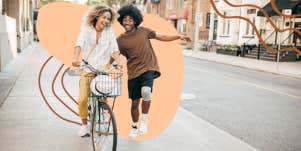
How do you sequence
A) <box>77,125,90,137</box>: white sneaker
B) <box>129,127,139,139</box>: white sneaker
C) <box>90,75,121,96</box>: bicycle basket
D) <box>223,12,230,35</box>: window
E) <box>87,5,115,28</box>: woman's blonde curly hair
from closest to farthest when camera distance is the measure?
<box>90,75,121,96</box>: bicycle basket, <box>87,5,115,28</box>: woman's blonde curly hair, <box>77,125,90,137</box>: white sneaker, <box>129,127,139,139</box>: white sneaker, <box>223,12,230,35</box>: window

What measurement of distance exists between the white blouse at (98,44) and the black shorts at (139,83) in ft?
1.63

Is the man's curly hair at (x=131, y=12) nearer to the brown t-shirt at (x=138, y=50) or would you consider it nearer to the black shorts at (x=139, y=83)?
the brown t-shirt at (x=138, y=50)

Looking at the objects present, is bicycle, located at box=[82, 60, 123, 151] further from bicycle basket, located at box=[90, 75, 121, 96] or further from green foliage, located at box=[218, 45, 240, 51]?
green foliage, located at box=[218, 45, 240, 51]

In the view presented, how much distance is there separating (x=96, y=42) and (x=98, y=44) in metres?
0.04

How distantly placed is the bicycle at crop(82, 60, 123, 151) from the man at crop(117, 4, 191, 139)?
0.41 metres

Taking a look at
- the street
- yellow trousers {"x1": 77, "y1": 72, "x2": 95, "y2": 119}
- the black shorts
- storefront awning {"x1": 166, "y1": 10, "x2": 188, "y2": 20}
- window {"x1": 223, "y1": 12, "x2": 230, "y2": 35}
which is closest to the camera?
yellow trousers {"x1": 77, "y1": 72, "x2": 95, "y2": 119}

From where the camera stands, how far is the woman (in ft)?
14.6

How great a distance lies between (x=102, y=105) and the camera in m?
4.22

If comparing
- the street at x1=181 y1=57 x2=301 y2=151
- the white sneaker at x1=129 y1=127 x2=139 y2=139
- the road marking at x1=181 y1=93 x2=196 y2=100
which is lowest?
the street at x1=181 y1=57 x2=301 y2=151

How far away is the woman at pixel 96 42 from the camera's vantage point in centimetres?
446

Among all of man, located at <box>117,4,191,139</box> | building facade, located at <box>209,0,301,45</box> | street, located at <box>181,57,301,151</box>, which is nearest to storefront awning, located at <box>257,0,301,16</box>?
building facade, located at <box>209,0,301,45</box>

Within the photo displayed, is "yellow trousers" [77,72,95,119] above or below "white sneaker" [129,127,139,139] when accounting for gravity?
above

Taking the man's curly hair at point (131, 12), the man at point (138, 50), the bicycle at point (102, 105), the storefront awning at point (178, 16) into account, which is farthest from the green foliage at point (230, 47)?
the bicycle at point (102, 105)

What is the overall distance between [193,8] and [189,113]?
117 feet
